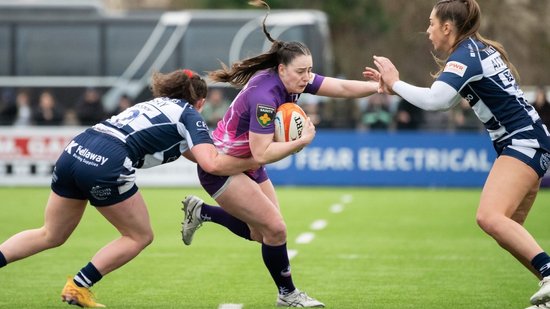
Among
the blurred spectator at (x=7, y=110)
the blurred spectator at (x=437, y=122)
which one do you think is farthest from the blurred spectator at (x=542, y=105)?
the blurred spectator at (x=7, y=110)

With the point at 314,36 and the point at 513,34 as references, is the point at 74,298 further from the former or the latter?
the point at 513,34

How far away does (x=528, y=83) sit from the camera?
131 feet

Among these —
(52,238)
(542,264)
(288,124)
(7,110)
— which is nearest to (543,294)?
(542,264)

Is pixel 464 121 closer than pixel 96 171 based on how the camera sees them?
No

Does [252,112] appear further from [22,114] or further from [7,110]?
[7,110]

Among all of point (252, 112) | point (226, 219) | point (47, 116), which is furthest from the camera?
point (47, 116)

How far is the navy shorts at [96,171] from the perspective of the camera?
7.16m

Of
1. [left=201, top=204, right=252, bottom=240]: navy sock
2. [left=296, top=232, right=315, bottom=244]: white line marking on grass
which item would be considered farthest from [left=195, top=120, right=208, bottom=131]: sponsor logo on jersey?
[left=296, top=232, right=315, bottom=244]: white line marking on grass

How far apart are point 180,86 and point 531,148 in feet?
8.35

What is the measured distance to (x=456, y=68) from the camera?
6984 millimetres

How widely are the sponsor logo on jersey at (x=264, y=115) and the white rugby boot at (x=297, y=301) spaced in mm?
1357

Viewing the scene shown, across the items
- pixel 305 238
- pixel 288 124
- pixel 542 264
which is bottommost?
pixel 305 238

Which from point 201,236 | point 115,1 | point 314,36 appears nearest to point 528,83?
point 314,36

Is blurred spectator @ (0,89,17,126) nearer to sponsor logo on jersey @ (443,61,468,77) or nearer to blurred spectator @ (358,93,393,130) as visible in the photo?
blurred spectator @ (358,93,393,130)
